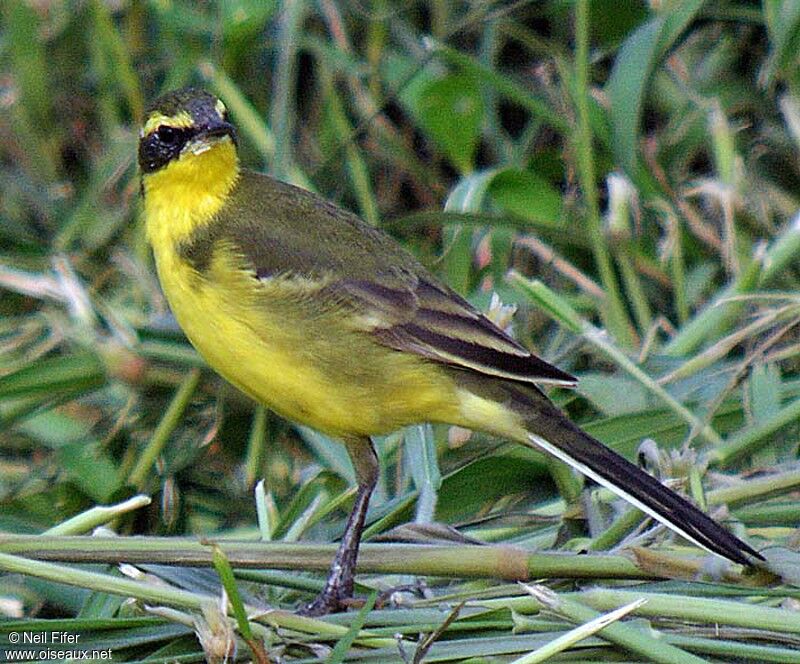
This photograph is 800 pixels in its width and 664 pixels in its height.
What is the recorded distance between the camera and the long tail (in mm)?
2906

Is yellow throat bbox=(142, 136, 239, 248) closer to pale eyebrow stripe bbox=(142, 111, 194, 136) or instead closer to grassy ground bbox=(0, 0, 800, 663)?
pale eyebrow stripe bbox=(142, 111, 194, 136)

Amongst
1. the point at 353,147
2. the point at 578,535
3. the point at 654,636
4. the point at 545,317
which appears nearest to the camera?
the point at 654,636

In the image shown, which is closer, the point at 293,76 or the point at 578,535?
the point at 578,535

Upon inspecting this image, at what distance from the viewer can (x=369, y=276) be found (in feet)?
11.5

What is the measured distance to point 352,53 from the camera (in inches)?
219

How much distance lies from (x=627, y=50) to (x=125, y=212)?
70.7 inches

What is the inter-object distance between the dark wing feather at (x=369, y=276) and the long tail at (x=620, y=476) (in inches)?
4.5

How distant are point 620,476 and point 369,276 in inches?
29.5

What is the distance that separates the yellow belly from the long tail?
18 cm

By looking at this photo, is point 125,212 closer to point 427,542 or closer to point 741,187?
point 741,187

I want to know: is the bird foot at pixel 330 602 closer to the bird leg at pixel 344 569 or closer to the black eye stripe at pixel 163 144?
the bird leg at pixel 344 569

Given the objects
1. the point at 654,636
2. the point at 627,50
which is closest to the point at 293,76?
the point at 627,50

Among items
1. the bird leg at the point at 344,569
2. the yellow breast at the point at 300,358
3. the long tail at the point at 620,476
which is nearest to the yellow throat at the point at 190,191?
the yellow breast at the point at 300,358

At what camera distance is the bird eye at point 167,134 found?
143 inches
